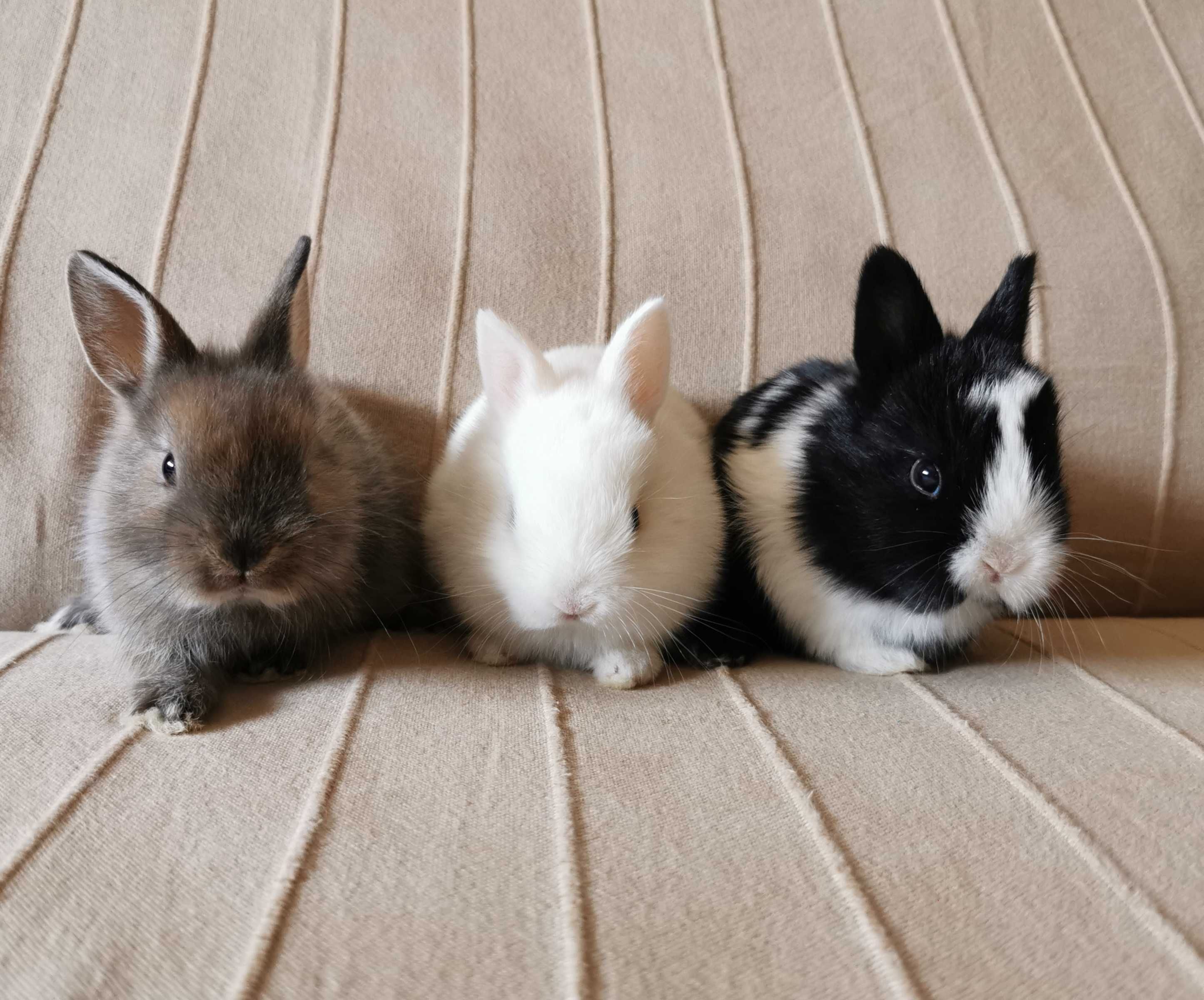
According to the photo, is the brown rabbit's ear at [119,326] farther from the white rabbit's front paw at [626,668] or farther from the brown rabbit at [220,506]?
the white rabbit's front paw at [626,668]

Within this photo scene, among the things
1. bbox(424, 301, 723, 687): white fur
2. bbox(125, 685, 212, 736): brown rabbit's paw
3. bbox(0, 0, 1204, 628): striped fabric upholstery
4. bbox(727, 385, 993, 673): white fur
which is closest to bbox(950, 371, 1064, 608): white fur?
bbox(727, 385, 993, 673): white fur

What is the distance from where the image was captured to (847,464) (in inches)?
55.0

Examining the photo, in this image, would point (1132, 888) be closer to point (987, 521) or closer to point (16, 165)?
point (987, 521)

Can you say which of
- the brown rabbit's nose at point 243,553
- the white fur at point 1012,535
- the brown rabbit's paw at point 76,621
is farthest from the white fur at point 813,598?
the brown rabbit's paw at point 76,621

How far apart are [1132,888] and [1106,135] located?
1734mm

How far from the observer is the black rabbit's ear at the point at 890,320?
1349mm

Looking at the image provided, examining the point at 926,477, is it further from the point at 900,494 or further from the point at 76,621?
the point at 76,621

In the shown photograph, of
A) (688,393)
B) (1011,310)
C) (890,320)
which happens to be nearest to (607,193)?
(688,393)

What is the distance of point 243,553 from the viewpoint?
1153 millimetres

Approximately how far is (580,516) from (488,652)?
12.0 inches

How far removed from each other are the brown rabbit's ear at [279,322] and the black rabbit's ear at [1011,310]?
1061 millimetres

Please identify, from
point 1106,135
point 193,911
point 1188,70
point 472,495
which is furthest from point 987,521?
point 1188,70

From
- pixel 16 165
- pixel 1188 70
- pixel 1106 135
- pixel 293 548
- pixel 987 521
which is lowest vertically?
pixel 293 548

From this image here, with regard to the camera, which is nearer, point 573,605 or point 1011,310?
point 573,605
